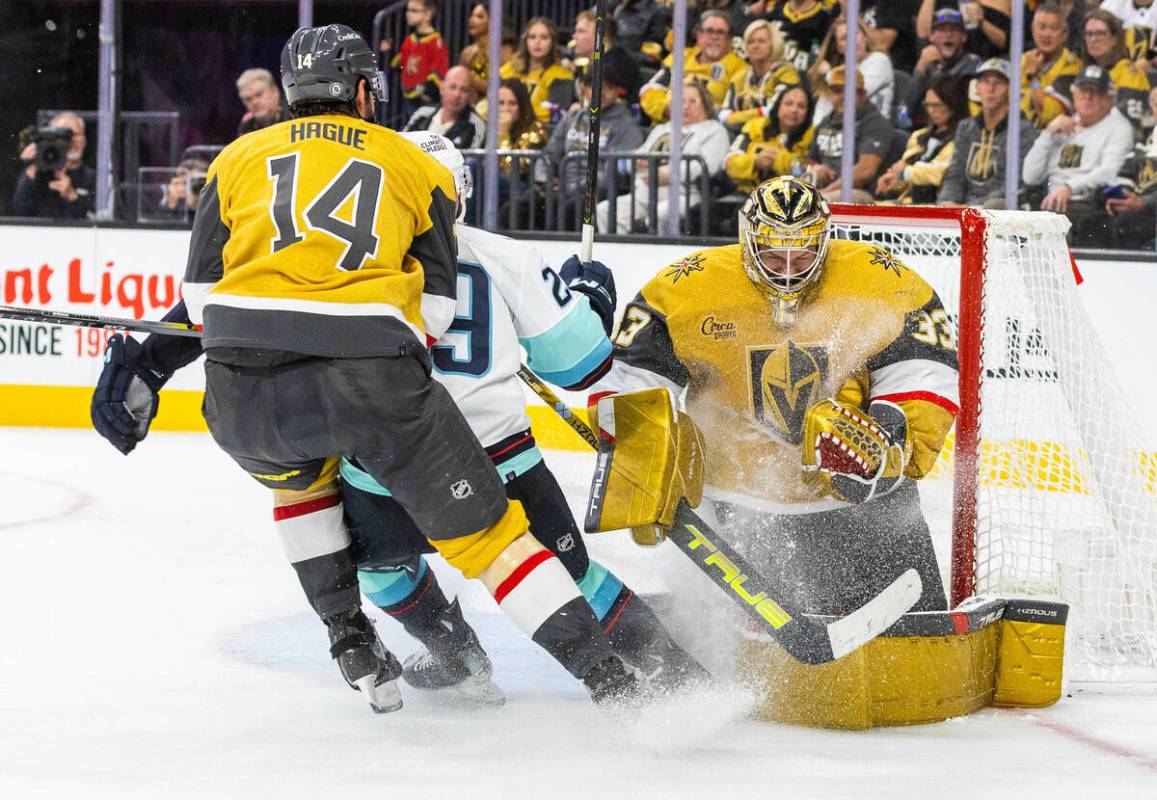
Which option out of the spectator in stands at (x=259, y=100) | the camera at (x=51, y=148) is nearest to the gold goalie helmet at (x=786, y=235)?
the spectator in stands at (x=259, y=100)

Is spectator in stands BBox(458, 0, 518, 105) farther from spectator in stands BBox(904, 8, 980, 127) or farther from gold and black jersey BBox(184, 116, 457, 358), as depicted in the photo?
gold and black jersey BBox(184, 116, 457, 358)

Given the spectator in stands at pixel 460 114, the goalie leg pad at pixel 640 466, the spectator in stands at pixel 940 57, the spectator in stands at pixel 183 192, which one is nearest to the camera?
the goalie leg pad at pixel 640 466

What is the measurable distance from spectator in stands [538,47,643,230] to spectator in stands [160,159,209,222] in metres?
1.51

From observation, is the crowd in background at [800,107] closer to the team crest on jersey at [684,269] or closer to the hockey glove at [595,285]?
the team crest on jersey at [684,269]

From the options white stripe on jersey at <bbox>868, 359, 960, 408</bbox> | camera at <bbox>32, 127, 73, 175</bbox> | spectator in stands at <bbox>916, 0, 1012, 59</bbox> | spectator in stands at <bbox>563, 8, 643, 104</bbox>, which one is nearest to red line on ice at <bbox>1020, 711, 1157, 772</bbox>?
white stripe on jersey at <bbox>868, 359, 960, 408</bbox>

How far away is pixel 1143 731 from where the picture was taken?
2311 mm

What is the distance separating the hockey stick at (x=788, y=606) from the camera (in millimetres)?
2199

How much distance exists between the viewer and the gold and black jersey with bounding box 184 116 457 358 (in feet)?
6.35

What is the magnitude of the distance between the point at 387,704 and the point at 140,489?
2.47 metres

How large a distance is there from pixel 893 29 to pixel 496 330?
3.96m

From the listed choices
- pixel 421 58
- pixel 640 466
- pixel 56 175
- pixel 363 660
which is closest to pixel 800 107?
pixel 421 58

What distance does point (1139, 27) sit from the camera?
5.35 m

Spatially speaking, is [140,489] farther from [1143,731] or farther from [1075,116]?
[1075,116]

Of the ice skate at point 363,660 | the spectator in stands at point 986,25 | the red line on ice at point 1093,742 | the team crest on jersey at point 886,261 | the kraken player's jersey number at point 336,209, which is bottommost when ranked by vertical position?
the red line on ice at point 1093,742
